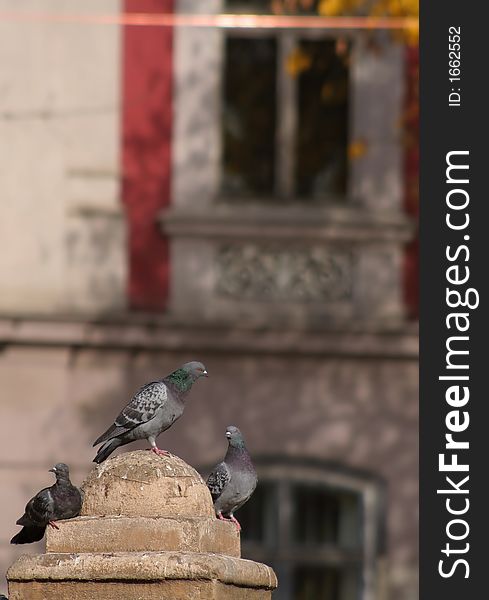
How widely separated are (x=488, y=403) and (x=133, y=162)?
619 centimetres

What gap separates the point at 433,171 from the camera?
41.2 ft

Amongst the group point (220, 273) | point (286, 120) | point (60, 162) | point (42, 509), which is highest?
point (286, 120)

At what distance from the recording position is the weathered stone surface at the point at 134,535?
7.41m

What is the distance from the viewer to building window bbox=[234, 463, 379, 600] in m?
17.0

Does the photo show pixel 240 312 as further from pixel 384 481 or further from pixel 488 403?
pixel 488 403

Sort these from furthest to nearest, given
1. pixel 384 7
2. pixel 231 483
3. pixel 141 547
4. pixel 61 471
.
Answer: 1. pixel 384 7
2. pixel 231 483
3. pixel 61 471
4. pixel 141 547

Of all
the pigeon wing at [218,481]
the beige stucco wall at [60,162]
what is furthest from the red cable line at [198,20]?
the pigeon wing at [218,481]

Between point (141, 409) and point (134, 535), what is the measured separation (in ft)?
2.60

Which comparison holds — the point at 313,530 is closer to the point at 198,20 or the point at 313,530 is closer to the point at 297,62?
the point at 297,62

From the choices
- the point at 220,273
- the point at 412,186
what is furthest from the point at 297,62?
the point at 220,273

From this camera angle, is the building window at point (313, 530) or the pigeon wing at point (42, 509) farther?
the building window at point (313, 530)

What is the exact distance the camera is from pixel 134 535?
7434mm

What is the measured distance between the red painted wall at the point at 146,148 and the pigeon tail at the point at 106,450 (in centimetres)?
923

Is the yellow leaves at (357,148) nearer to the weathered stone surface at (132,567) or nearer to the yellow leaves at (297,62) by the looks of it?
the yellow leaves at (297,62)
